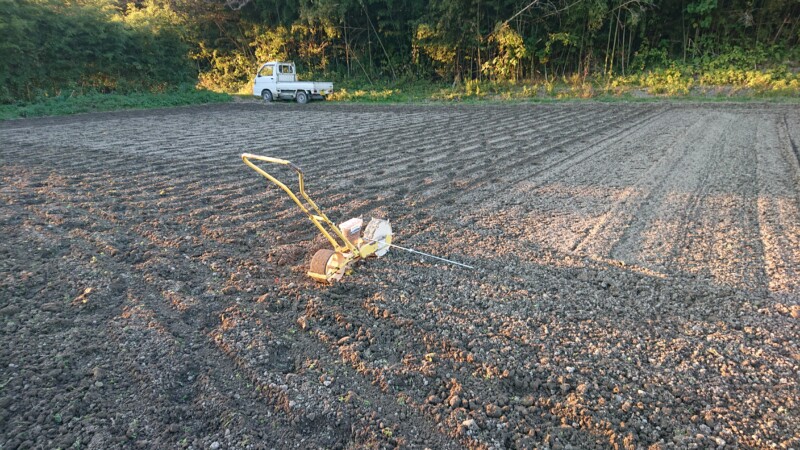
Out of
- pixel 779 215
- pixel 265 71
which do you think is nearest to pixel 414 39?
pixel 265 71

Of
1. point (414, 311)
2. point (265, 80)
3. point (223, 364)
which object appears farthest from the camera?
point (265, 80)

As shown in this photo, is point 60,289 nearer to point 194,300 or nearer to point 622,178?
point 194,300

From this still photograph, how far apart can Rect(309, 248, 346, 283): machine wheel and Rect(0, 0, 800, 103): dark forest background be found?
16647 mm

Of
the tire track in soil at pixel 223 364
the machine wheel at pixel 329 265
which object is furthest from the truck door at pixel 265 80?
the machine wheel at pixel 329 265

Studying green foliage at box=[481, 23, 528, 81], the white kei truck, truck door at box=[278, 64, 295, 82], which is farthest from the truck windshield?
green foliage at box=[481, 23, 528, 81]

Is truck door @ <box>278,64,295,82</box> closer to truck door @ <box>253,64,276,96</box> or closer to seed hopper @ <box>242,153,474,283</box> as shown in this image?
truck door @ <box>253,64,276,96</box>

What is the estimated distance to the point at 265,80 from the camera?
18719 millimetres

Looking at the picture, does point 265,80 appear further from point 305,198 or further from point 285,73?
point 305,198

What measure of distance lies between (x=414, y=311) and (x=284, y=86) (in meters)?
17.3

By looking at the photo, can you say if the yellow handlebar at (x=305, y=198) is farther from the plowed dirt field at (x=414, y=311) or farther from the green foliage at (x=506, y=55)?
the green foliage at (x=506, y=55)

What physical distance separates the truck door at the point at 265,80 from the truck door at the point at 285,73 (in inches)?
11.3

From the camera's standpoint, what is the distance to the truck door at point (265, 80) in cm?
1856

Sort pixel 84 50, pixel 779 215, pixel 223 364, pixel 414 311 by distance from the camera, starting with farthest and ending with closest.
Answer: pixel 84 50 < pixel 779 215 < pixel 414 311 < pixel 223 364

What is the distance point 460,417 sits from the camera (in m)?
2.15
